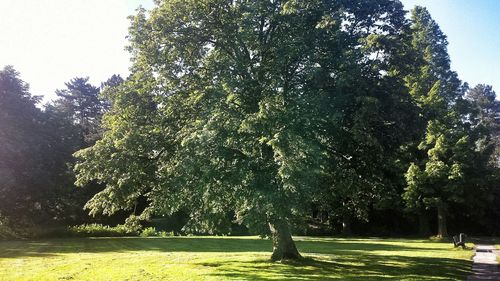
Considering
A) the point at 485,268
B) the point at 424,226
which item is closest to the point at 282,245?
the point at 485,268

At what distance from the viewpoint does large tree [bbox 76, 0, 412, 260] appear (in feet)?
48.8

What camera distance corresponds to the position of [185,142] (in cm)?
1431

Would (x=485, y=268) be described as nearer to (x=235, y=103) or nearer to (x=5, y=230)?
(x=235, y=103)

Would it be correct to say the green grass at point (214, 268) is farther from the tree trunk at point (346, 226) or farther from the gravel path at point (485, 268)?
the tree trunk at point (346, 226)

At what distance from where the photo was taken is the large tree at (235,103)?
14.9 m

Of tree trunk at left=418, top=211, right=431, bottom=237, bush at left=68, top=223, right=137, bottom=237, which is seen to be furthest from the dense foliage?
tree trunk at left=418, top=211, right=431, bottom=237

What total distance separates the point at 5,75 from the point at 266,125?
3013 centimetres

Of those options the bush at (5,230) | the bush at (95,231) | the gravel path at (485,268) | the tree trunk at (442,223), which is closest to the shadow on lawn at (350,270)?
the gravel path at (485,268)

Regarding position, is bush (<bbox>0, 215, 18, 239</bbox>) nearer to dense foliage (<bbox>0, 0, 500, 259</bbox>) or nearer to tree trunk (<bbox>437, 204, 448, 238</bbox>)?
dense foliage (<bbox>0, 0, 500, 259</bbox>)

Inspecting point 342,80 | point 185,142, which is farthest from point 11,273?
point 342,80

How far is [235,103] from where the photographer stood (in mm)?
15547

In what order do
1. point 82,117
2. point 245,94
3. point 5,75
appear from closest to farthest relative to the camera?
point 245,94
point 5,75
point 82,117

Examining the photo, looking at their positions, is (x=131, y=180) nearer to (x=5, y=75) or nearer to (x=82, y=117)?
(x=5, y=75)

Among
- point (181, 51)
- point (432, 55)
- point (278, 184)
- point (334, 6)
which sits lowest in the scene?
point (278, 184)
